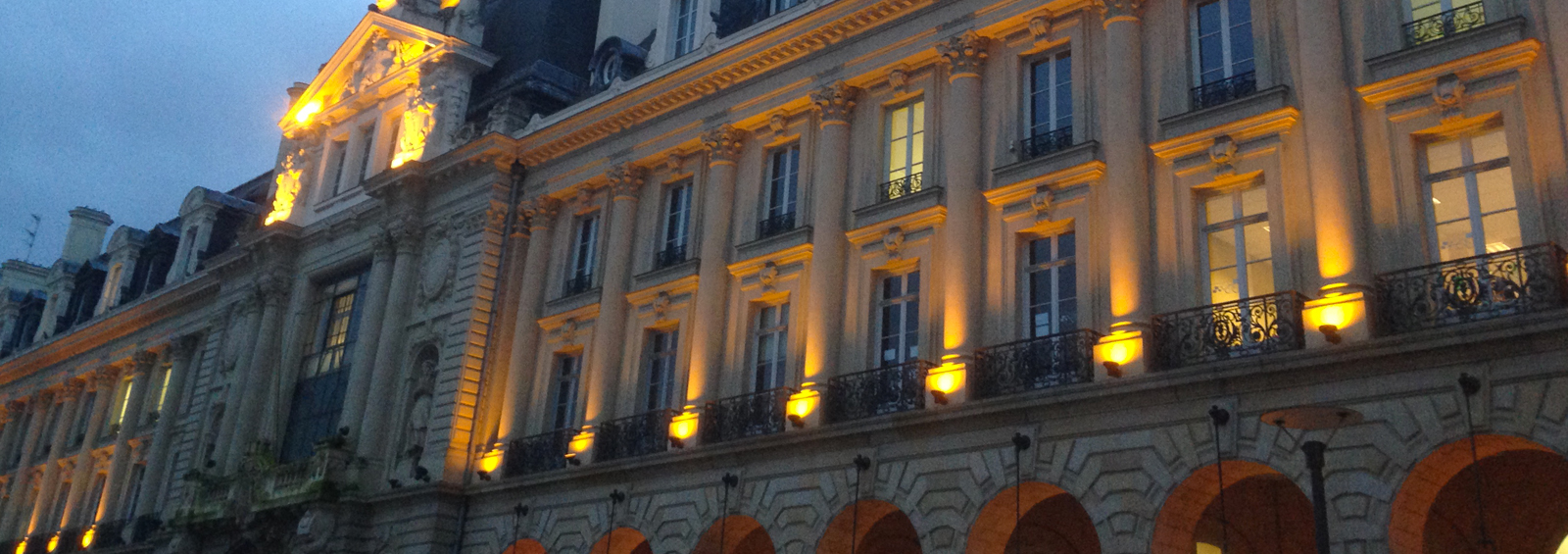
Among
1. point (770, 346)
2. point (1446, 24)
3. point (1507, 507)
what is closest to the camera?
point (1446, 24)

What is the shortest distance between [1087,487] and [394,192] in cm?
1845

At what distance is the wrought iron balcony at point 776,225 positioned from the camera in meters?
21.8

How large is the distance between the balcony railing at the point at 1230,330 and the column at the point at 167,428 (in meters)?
27.7

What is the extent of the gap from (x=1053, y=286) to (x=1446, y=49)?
212 inches

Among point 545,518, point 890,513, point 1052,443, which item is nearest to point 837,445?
point 890,513

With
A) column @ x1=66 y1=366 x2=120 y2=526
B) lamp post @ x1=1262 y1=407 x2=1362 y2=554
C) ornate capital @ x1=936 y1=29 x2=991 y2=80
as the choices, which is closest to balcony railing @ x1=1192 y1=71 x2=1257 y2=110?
ornate capital @ x1=936 y1=29 x2=991 y2=80

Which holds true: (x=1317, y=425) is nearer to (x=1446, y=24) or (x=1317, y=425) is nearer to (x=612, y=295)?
(x=1446, y=24)

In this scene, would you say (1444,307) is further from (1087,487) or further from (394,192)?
(394,192)

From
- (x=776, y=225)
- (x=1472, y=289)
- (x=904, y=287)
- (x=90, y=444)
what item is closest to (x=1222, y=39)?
(x=1472, y=289)

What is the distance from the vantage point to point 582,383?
79.6 feet

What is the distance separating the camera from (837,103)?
842 inches

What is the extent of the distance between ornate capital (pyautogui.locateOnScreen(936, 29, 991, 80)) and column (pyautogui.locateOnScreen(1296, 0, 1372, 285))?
15.6 ft

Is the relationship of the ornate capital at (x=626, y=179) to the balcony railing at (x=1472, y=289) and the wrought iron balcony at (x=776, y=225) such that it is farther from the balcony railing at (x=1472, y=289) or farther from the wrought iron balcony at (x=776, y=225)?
the balcony railing at (x=1472, y=289)

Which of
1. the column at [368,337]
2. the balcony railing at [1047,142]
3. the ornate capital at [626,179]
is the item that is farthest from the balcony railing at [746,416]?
the column at [368,337]
